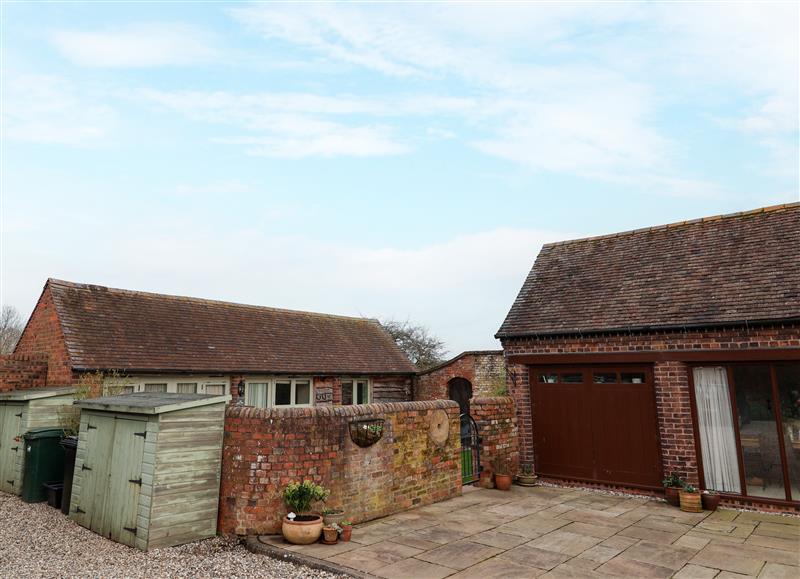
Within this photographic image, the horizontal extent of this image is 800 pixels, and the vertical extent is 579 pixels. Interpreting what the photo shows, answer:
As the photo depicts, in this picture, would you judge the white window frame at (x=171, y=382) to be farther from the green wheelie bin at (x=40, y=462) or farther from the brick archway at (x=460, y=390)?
the brick archway at (x=460, y=390)

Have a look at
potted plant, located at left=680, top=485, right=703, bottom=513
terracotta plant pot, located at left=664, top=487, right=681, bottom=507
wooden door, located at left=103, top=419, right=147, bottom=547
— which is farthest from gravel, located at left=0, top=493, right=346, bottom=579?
terracotta plant pot, located at left=664, top=487, right=681, bottom=507

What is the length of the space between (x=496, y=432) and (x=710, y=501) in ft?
12.8

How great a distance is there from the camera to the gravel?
221 inches

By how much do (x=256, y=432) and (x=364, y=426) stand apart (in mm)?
1649

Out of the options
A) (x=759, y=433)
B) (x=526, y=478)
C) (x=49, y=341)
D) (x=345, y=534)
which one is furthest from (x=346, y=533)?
(x=49, y=341)

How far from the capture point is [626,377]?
10.1 m

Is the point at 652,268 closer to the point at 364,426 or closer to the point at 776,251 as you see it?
the point at 776,251

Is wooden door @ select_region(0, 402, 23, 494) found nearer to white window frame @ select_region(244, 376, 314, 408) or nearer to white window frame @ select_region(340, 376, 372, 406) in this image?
white window frame @ select_region(244, 376, 314, 408)

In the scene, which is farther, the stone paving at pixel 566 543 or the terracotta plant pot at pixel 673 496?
the terracotta plant pot at pixel 673 496

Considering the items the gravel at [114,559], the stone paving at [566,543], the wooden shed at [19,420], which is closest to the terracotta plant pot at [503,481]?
the stone paving at [566,543]

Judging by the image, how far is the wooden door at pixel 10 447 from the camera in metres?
9.32

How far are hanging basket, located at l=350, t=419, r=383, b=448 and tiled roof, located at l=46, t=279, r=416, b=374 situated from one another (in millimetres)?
7437

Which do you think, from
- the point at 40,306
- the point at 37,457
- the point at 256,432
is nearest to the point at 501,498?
the point at 256,432

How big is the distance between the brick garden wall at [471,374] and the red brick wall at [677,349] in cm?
735
